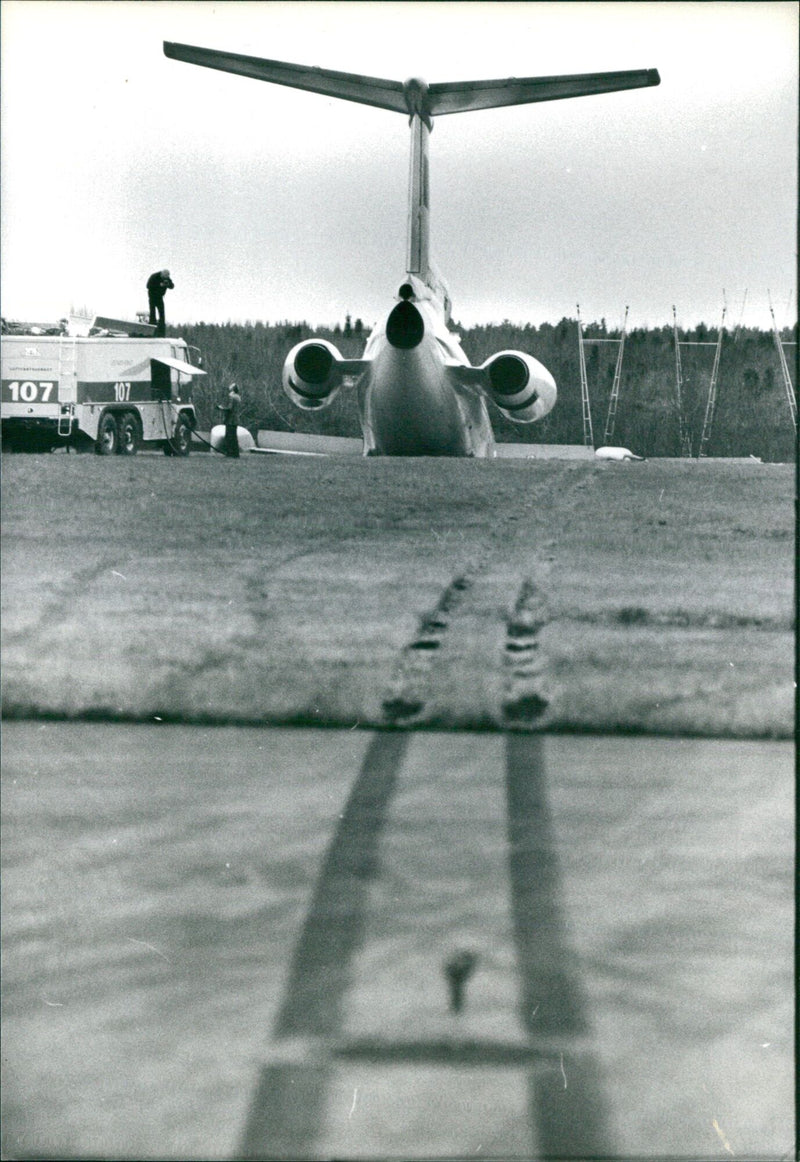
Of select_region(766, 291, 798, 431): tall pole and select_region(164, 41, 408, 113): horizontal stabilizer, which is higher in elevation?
select_region(164, 41, 408, 113): horizontal stabilizer

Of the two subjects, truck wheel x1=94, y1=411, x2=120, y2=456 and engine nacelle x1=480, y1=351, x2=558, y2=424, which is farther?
truck wheel x1=94, y1=411, x2=120, y2=456

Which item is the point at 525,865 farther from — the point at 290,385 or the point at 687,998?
the point at 290,385

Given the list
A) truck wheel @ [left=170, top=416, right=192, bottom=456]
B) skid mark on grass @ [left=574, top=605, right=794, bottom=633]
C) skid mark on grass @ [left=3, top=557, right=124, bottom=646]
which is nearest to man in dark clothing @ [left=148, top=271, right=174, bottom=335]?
truck wheel @ [left=170, top=416, right=192, bottom=456]

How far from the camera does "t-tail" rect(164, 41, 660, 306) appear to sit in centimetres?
156

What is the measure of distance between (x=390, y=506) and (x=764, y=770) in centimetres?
86

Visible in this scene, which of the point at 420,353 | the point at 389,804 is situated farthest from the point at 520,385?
the point at 389,804

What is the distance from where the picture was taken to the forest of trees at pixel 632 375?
1874 mm

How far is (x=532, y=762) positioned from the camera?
154cm

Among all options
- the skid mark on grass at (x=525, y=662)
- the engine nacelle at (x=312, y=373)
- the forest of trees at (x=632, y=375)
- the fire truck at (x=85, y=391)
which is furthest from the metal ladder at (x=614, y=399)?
the fire truck at (x=85, y=391)

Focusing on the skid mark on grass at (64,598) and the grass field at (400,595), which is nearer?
the grass field at (400,595)

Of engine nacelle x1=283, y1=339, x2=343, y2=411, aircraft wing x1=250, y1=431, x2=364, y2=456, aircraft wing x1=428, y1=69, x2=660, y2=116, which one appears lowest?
aircraft wing x1=250, y1=431, x2=364, y2=456

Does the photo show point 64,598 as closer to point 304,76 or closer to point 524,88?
→ point 304,76

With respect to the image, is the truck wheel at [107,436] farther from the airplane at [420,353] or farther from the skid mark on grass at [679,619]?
the skid mark on grass at [679,619]

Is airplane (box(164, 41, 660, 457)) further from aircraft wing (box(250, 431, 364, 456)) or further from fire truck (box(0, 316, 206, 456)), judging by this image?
fire truck (box(0, 316, 206, 456))
